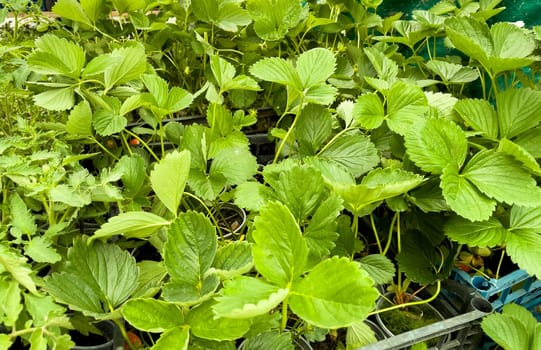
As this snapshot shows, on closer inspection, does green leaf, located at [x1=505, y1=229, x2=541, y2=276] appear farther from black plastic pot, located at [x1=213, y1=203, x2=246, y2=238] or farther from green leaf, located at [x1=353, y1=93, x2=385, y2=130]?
black plastic pot, located at [x1=213, y1=203, x2=246, y2=238]

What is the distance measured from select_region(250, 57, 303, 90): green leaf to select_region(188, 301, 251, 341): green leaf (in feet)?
1.08

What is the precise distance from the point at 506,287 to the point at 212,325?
475 mm

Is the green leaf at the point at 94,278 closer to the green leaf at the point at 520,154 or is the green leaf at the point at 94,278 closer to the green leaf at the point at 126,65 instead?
the green leaf at the point at 126,65

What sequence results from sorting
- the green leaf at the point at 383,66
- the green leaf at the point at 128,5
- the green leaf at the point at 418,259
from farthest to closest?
the green leaf at the point at 128,5
the green leaf at the point at 383,66
the green leaf at the point at 418,259

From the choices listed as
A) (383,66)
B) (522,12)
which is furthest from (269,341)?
(522,12)

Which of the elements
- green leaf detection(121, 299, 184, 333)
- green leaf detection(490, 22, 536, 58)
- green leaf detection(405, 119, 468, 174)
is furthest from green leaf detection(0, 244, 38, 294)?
green leaf detection(490, 22, 536, 58)

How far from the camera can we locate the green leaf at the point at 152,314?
396 millimetres

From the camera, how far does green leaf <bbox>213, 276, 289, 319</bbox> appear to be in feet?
1.07

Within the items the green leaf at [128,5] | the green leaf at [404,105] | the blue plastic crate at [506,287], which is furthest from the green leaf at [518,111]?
the green leaf at [128,5]

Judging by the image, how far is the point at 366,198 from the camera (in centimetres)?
50

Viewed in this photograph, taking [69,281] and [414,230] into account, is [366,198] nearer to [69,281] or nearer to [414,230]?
[414,230]

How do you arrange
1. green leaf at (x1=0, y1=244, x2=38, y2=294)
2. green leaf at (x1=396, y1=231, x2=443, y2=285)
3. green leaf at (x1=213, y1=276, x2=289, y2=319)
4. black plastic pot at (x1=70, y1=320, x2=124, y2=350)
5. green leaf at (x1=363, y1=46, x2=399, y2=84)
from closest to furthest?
1. green leaf at (x1=213, y1=276, x2=289, y2=319)
2. green leaf at (x1=0, y1=244, x2=38, y2=294)
3. black plastic pot at (x1=70, y1=320, x2=124, y2=350)
4. green leaf at (x1=396, y1=231, x2=443, y2=285)
5. green leaf at (x1=363, y1=46, x2=399, y2=84)

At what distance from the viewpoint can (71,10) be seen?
33.7 inches

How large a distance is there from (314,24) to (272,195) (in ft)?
1.77
